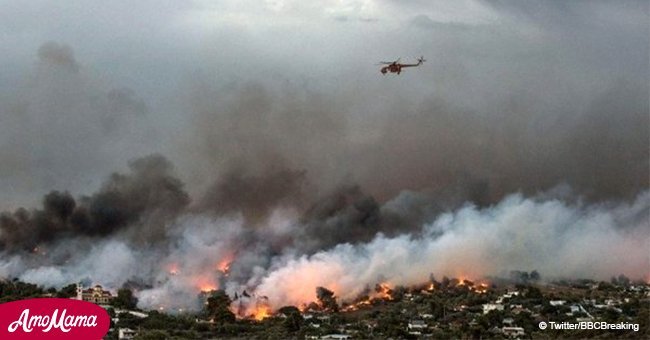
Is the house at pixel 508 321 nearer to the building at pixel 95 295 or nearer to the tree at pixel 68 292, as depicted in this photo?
the building at pixel 95 295

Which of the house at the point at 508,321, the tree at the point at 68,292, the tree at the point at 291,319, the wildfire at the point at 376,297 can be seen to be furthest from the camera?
the tree at the point at 68,292

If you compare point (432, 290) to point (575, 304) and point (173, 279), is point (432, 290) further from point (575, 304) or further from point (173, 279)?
point (173, 279)

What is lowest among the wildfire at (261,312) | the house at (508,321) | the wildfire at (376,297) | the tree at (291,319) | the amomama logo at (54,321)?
the amomama logo at (54,321)

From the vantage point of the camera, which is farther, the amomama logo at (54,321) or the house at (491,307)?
the house at (491,307)

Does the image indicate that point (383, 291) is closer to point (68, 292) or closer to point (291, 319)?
point (291, 319)

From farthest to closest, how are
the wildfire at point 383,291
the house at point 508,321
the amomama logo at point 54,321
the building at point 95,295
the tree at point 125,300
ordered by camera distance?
A: the wildfire at point 383,291 → the building at point 95,295 → the tree at point 125,300 → the house at point 508,321 → the amomama logo at point 54,321

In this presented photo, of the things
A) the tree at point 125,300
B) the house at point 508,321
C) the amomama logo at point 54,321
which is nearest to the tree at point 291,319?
the tree at point 125,300

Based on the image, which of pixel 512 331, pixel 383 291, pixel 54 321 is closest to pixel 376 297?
pixel 383 291
